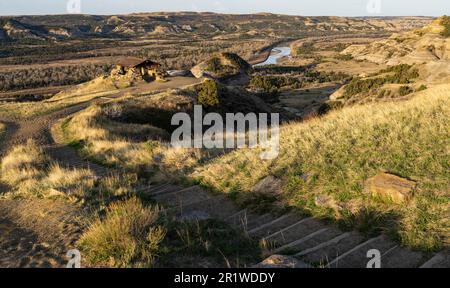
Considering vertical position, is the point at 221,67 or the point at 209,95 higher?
the point at 221,67

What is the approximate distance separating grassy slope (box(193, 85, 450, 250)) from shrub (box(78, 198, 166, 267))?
348 cm

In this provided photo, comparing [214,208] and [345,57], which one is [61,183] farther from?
[345,57]

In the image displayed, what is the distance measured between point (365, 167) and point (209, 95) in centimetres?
2765

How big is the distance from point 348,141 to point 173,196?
15.9 feet

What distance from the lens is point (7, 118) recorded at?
31219mm

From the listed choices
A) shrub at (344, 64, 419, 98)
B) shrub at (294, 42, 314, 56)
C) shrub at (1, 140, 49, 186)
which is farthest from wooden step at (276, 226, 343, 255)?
shrub at (294, 42, 314, 56)

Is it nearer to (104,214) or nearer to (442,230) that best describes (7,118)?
(104,214)

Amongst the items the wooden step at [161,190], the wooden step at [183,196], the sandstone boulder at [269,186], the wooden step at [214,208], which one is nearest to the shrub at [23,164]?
the wooden step at [161,190]

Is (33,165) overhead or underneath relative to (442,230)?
underneath

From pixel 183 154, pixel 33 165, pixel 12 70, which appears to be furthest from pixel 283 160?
pixel 12 70

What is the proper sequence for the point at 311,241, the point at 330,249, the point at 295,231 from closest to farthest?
the point at 330,249 < the point at 311,241 < the point at 295,231

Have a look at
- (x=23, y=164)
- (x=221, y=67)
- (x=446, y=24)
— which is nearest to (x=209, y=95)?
(x=23, y=164)

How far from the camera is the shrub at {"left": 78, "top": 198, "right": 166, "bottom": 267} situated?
623 cm

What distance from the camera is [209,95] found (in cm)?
3644
